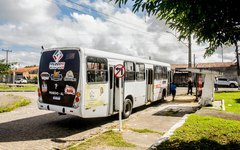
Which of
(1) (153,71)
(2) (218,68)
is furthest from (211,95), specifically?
(2) (218,68)

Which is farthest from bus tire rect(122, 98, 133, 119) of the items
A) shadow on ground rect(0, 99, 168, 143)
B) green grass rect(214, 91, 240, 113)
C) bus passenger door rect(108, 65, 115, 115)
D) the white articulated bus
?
green grass rect(214, 91, 240, 113)

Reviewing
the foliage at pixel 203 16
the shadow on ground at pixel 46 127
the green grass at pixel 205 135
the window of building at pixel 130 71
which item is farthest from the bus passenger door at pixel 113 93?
the foliage at pixel 203 16

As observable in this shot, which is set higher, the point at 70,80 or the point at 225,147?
the point at 70,80

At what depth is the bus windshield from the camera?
9.09 metres

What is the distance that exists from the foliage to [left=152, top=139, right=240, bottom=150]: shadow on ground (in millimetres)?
2601

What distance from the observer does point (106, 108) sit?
10312 millimetres

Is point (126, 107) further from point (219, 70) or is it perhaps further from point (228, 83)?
point (219, 70)

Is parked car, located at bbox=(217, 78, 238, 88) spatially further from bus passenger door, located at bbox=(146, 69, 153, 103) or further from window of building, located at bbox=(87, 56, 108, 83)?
window of building, located at bbox=(87, 56, 108, 83)

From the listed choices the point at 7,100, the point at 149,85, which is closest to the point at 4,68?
the point at 7,100

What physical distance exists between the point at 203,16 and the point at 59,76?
6428 millimetres

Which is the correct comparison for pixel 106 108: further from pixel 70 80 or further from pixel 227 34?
pixel 227 34

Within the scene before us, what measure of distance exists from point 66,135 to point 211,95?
33.4 ft

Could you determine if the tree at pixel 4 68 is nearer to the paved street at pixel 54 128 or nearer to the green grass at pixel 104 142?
the paved street at pixel 54 128

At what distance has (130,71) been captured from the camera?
12.9 meters
